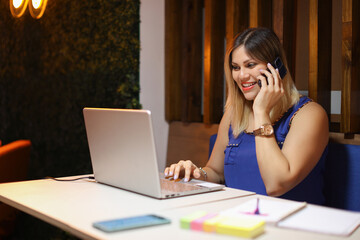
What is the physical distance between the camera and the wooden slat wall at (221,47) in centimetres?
239

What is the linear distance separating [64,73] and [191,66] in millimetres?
1223

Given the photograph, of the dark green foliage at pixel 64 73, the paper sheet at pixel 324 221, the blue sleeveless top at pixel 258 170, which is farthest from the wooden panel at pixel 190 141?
the paper sheet at pixel 324 221

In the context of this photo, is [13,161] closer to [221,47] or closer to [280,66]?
[221,47]

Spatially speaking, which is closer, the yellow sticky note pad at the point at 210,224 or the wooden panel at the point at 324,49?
the yellow sticky note pad at the point at 210,224

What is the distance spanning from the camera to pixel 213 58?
3.32m

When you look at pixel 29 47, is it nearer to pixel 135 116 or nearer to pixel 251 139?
pixel 251 139

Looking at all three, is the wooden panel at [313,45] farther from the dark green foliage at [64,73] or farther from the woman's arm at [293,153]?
the dark green foliage at [64,73]

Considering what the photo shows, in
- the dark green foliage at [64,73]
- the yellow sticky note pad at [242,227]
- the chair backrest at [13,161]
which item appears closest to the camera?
the yellow sticky note pad at [242,227]

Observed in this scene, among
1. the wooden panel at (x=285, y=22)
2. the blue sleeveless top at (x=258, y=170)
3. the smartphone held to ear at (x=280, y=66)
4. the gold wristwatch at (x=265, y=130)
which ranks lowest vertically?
the blue sleeveless top at (x=258, y=170)

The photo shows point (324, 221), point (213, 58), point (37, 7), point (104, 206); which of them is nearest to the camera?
point (324, 221)

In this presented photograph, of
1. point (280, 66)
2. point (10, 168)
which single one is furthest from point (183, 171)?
point (10, 168)

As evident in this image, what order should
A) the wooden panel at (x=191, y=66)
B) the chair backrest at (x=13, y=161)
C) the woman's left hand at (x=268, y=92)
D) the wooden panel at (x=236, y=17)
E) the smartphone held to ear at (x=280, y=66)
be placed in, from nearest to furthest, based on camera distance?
the woman's left hand at (x=268, y=92) → the smartphone held to ear at (x=280, y=66) → the wooden panel at (x=236, y=17) → the chair backrest at (x=13, y=161) → the wooden panel at (x=191, y=66)

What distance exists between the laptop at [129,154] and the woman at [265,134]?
258 millimetres

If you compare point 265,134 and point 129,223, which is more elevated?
point 265,134
